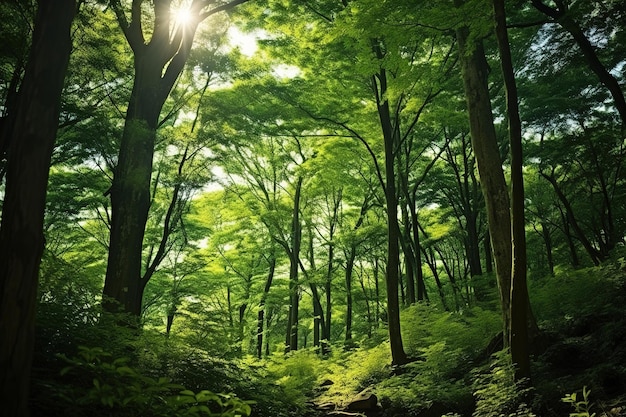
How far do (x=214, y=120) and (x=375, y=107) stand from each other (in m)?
5.52

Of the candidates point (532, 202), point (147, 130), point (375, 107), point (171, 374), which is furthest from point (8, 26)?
point (532, 202)

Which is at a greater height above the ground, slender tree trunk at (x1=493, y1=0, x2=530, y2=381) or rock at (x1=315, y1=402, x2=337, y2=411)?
slender tree trunk at (x1=493, y1=0, x2=530, y2=381)

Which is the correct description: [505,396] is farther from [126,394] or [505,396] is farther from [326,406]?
[326,406]

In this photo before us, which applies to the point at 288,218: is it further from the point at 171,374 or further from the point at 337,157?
the point at 171,374

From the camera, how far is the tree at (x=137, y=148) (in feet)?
24.5

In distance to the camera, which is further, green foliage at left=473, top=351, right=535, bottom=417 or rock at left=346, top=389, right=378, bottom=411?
rock at left=346, top=389, right=378, bottom=411

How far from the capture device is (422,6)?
24.3ft

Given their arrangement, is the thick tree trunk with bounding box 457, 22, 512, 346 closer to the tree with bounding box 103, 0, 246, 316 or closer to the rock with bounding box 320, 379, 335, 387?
the tree with bounding box 103, 0, 246, 316

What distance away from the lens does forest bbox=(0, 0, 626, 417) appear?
9.84 ft

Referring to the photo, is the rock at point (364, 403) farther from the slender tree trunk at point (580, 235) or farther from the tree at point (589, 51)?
the slender tree trunk at point (580, 235)

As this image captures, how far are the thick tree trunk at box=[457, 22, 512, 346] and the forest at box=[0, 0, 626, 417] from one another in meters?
0.04

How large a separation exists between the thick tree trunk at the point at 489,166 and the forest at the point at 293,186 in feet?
0.14

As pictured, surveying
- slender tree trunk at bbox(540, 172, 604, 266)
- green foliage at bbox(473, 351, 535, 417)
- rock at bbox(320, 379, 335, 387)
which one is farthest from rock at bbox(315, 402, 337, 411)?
slender tree trunk at bbox(540, 172, 604, 266)

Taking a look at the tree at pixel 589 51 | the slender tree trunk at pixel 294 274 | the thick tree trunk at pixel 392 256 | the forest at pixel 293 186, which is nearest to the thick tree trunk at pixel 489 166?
the forest at pixel 293 186
